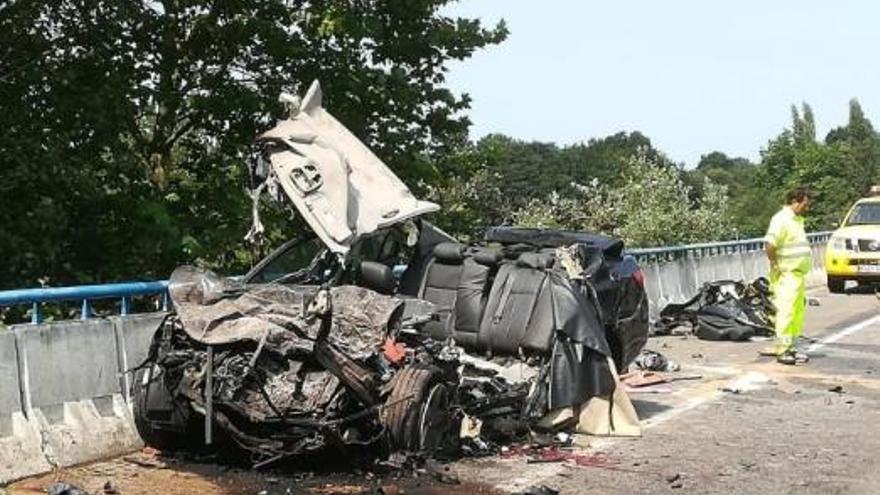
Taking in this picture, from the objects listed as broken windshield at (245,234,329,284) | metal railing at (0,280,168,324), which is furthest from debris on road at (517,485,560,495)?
metal railing at (0,280,168,324)

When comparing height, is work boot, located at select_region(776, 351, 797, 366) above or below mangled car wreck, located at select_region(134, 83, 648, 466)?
below

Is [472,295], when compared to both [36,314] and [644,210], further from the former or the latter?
[644,210]

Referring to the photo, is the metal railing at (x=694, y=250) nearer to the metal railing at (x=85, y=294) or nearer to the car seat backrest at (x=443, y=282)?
the car seat backrest at (x=443, y=282)

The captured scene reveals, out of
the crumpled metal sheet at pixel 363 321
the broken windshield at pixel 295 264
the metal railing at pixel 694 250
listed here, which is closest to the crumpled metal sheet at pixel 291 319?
the crumpled metal sheet at pixel 363 321

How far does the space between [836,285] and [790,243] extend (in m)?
11.4

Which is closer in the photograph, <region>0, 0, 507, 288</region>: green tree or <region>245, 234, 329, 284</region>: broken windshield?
<region>245, 234, 329, 284</region>: broken windshield

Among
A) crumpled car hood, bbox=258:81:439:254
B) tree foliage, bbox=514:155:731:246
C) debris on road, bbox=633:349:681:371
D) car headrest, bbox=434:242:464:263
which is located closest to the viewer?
crumpled car hood, bbox=258:81:439:254

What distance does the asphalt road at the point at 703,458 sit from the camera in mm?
6160

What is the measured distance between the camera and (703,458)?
7.03m

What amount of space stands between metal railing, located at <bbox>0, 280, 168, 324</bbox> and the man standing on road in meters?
6.86

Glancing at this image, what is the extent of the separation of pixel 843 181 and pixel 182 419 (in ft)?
270

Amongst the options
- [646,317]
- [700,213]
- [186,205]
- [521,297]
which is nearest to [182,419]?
[521,297]

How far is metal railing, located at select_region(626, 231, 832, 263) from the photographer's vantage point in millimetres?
16527

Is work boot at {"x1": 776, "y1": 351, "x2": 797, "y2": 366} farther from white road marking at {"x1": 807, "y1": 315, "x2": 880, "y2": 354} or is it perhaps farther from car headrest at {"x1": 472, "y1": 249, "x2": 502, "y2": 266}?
car headrest at {"x1": 472, "y1": 249, "x2": 502, "y2": 266}
